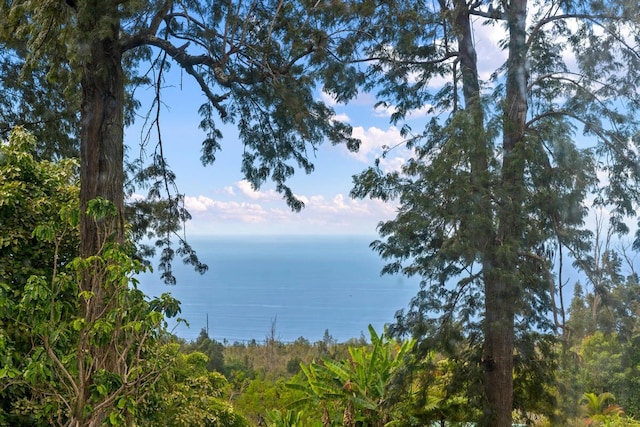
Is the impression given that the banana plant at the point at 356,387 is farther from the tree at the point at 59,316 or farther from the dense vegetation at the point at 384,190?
the tree at the point at 59,316

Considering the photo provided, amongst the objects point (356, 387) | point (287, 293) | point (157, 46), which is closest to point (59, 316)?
point (157, 46)

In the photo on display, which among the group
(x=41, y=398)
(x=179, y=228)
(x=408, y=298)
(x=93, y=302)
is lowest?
(x=41, y=398)

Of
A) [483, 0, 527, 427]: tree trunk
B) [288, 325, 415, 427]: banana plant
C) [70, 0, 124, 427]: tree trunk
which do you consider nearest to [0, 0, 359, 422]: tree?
[70, 0, 124, 427]: tree trunk

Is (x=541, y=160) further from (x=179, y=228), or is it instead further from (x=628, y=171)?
(x=179, y=228)

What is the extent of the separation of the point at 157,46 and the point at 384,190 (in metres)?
2.46

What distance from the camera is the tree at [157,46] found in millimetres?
4797

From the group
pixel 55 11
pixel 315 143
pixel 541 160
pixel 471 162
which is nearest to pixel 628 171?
pixel 541 160

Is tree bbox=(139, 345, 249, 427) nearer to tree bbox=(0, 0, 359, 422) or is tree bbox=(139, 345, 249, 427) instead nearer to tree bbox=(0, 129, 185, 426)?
tree bbox=(0, 129, 185, 426)

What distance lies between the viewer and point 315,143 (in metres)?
5.80

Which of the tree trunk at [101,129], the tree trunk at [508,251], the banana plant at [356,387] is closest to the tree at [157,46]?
the tree trunk at [101,129]

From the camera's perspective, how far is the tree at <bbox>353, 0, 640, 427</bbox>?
5316 millimetres

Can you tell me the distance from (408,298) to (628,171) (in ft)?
7.95

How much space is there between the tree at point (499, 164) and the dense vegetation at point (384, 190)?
0.07 feet

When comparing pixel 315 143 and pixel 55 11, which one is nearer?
pixel 55 11
